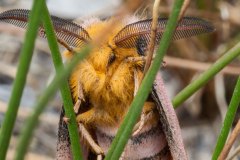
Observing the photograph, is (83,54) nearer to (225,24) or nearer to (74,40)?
(74,40)

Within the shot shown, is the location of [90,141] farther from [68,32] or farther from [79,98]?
[68,32]

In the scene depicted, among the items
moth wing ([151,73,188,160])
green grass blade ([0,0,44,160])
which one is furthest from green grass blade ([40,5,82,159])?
moth wing ([151,73,188,160])

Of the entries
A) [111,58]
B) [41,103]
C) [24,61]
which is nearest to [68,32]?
[111,58]

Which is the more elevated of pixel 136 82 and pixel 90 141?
pixel 136 82

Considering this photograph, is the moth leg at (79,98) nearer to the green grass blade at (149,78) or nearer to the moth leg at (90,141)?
the moth leg at (90,141)

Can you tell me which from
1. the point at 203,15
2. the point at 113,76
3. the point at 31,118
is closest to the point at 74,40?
the point at 113,76

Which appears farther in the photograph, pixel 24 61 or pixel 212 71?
pixel 212 71

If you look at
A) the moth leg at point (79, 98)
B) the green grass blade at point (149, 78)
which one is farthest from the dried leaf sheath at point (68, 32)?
the green grass blade at point (149, 78)
